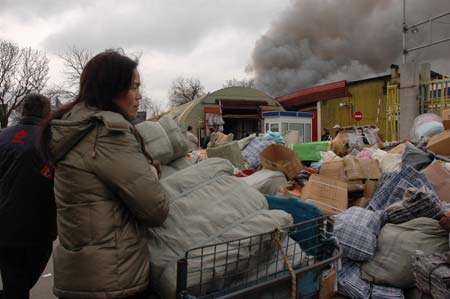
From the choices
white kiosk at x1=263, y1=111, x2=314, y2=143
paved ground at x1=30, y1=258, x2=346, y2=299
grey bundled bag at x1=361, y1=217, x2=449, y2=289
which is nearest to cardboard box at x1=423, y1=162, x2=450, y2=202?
grey bundled bag at x1=361, y1=217, x2=449, y2=289

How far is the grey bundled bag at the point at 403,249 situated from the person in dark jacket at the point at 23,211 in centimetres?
244

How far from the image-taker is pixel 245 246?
1.56 metres

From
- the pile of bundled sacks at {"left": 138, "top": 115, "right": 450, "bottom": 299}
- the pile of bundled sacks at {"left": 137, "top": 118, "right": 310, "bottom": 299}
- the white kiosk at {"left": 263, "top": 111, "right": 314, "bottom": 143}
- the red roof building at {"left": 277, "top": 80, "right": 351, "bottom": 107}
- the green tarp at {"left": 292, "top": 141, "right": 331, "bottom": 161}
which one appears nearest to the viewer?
the pile of bundled sacks at {"left": 137, "top": 118, "right": 310, "bottom": 299}

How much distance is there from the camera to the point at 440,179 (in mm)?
3811

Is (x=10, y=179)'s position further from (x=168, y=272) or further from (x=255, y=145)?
(x=255, y=145)

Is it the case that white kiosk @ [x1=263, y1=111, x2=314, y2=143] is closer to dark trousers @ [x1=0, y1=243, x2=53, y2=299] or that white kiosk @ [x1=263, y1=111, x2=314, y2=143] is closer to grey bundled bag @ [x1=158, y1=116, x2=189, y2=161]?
grey bundled bag @ [x1=158, y1=116, x2=189, y2=161]

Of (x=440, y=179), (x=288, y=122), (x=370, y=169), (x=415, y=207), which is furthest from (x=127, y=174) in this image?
(x=288, y=122)

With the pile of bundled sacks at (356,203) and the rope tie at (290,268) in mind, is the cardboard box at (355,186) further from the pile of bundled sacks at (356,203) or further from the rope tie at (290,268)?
the rope tie at (290,268)

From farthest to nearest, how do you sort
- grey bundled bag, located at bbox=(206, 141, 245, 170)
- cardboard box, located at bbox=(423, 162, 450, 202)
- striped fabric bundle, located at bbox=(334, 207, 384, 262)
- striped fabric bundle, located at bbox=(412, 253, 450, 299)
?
1. grey bundled bag, located at bbox=(206, 141, 245, 170)
2. cardboard box, located at bbox=(423, 162, 450, 202)
3. striped fabric bundle, located at bbox=(334, 207, 384, 262)
4. striped fabric bundle, located at bbox=(412, 253, 450, 299)

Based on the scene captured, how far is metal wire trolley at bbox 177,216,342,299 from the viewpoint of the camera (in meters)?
1.47

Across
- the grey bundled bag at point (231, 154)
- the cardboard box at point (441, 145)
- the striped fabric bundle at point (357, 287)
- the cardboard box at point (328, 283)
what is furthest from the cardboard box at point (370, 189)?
the cardboard box at point (328, 283)

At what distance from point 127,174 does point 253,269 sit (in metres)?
0.67

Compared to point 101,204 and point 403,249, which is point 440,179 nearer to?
point 403,249

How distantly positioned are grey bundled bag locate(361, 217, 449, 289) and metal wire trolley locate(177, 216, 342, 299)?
1512mm
